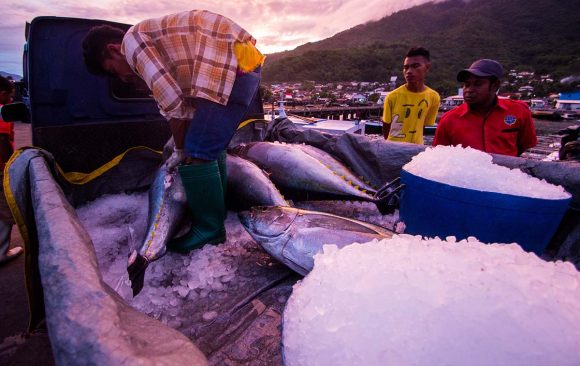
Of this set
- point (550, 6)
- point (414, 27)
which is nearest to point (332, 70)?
point (414, 27)

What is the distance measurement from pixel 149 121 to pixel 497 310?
3258 millimetres

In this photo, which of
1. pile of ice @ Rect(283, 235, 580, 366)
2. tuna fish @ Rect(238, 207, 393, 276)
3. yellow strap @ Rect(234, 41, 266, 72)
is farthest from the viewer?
yellow strap @ Rect(234, 41, 266, 72)

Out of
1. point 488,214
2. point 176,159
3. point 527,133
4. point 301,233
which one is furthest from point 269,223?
point 527,133

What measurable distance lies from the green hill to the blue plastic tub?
3141 inches

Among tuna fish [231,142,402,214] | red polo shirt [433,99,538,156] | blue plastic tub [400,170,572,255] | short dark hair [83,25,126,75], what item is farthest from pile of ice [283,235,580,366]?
red polo shirt [433,99,538,156]

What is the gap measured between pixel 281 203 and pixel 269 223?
636 millimetres

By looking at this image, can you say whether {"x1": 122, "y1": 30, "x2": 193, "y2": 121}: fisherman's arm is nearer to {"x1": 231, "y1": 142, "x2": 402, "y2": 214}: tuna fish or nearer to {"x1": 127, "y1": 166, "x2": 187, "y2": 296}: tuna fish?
{"x1": 127, "y1": 166, "x2": 187, "y2": 296}: tuna fish

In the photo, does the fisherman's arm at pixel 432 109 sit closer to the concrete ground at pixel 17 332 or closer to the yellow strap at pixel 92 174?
the yellow strap at pixel 92 174

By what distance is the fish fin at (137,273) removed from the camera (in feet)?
5.10

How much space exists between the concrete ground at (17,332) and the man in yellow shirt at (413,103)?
4086mm

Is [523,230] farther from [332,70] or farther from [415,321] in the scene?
[332,70]

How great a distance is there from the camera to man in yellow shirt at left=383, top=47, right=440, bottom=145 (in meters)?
4.00

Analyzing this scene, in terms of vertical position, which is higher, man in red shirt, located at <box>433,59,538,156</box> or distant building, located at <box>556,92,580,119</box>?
distant building, located at <box>556,92,580,119</box>

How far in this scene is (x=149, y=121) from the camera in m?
3.08
